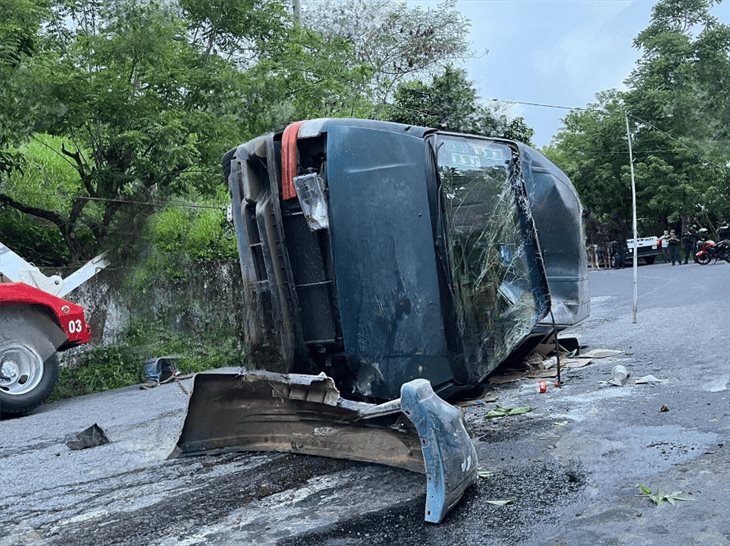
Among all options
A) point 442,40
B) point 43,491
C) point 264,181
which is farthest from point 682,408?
point 442,40

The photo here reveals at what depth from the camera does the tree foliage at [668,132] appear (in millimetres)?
34344

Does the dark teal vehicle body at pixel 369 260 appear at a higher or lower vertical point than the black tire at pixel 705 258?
higher

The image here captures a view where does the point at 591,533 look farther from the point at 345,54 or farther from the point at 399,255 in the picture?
the point at 345,54

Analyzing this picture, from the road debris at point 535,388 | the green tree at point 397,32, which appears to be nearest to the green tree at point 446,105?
the green tree at point 397,32

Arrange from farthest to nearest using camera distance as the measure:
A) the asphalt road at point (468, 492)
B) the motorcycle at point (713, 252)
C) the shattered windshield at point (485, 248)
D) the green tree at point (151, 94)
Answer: the motorcycle at point (713, 252) < the green tree at point (151, 94) < the shattered windshield at point (485, 248) < the asphalt road at point (468, 492)

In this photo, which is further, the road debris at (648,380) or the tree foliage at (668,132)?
the tree foliage at (668,132)

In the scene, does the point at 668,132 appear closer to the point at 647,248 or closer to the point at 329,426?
the point at 647,248

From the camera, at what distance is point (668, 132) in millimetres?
35469

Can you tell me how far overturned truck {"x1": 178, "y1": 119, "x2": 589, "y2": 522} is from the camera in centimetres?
438

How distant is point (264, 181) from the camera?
4668 mm

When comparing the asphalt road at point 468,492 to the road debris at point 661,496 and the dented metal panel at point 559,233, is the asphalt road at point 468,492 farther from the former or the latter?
the dented metal panel at point 559,233

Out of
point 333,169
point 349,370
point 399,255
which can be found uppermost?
point 333,169

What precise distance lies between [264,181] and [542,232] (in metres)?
2.58

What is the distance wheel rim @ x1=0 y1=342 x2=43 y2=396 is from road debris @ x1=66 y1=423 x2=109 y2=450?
7.84 feet
